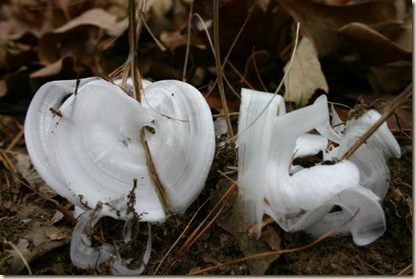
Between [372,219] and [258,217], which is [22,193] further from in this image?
[372,219]

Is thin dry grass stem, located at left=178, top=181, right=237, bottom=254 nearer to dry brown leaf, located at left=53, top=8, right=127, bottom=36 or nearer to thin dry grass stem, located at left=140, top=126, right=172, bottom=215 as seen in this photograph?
thin dry grass stem, located at left=140, top=126, right=172, bottom=215

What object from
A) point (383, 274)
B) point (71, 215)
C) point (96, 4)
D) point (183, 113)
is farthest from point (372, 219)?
point (96, 4)

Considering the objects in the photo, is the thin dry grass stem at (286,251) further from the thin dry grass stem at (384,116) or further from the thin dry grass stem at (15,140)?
the thin dry grass stem at (15,140)

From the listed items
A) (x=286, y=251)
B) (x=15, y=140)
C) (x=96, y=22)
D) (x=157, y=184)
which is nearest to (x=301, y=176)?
(x=286, y=251)

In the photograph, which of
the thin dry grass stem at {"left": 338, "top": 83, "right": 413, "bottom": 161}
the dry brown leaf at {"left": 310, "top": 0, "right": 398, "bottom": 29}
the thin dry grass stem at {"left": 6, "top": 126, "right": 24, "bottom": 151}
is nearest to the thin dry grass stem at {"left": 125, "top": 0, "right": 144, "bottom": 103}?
the thin dry grass stem at {"left": 338, "top": 83, "right": 413, "bottom": 161}

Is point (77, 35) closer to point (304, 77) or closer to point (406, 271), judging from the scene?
point (304, 77)
